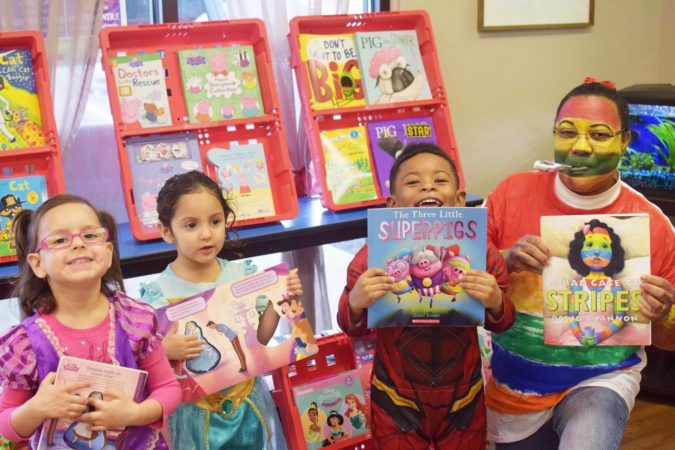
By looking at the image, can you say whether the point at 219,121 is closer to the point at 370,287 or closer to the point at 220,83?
the point at 220,83

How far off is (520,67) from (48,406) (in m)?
3.04

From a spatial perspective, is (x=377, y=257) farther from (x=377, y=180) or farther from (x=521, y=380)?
(x=377, y=180)

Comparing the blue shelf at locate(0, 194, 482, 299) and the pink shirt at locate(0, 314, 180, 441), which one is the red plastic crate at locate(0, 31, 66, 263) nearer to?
the blue shelf at locate(0, 194, 482, 299)

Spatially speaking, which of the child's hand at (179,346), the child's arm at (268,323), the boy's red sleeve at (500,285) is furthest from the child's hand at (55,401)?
the boy's red sleeve at (500,285)

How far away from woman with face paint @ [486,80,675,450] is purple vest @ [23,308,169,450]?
3.33ft

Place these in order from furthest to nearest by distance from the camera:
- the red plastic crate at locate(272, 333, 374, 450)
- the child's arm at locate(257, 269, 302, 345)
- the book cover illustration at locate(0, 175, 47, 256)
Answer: the red plastic crate at locate(272, 333, 374, 450)
the book cover illustration at locate(0, 175, 47, 256)
the child's arm at locate(257, 269, 302, 345)

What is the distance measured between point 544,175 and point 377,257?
65 cm

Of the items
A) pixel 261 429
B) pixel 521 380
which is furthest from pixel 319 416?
pixel 521 380

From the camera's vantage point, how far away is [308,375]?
9.59 ft

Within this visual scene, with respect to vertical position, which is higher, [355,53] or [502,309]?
[355,53]

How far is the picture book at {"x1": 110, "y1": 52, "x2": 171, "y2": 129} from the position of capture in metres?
2.82

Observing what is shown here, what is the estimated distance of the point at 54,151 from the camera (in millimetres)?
2629

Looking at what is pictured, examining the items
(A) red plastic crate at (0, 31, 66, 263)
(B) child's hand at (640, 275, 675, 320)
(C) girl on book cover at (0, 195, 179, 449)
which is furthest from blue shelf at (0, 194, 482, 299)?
(B) child's hand at (640, 275, 675, 320)

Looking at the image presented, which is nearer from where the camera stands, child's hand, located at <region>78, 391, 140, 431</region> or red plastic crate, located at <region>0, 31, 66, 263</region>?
child's hand, located at <region>78, 391, 140, 431</region>
